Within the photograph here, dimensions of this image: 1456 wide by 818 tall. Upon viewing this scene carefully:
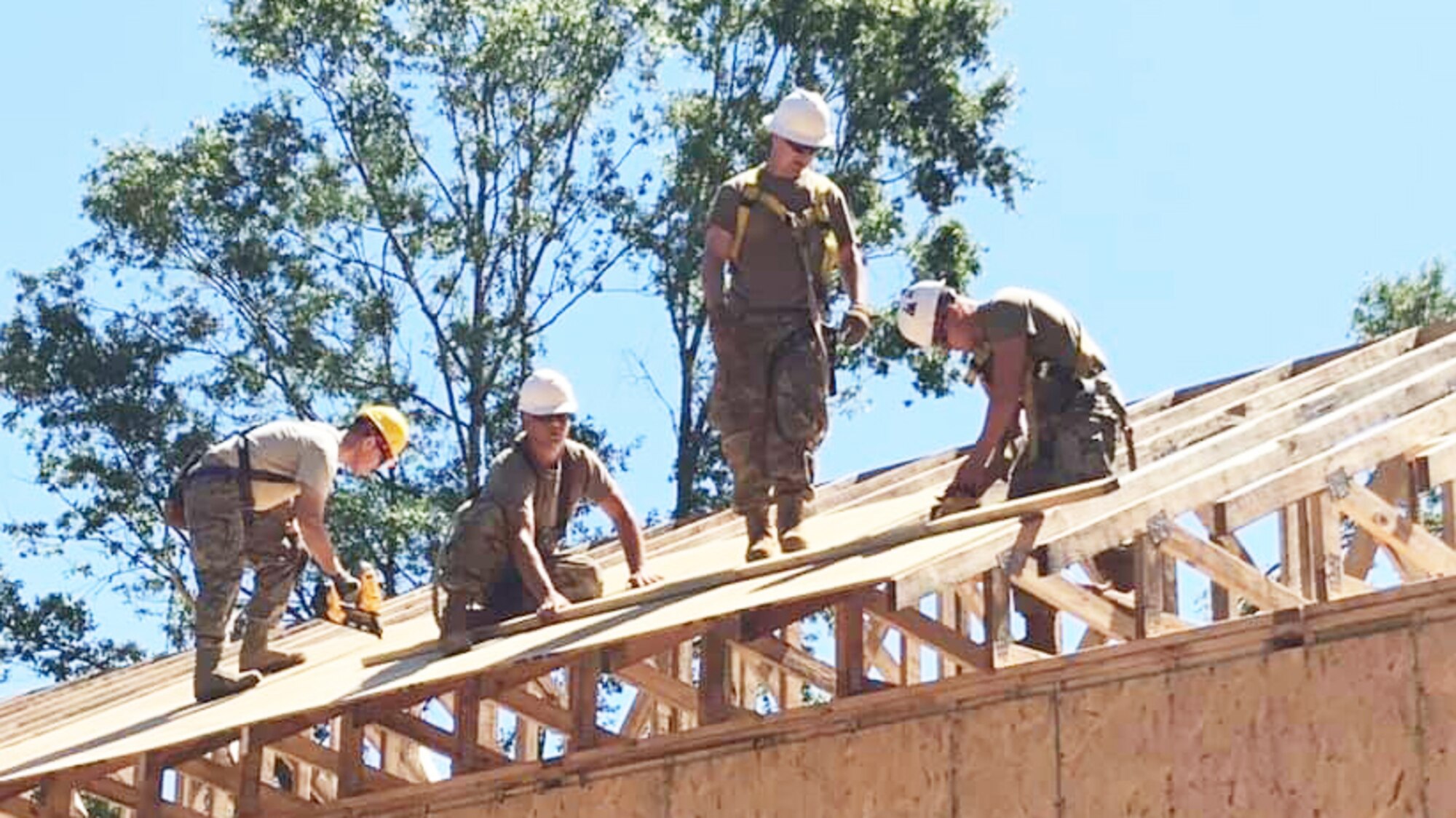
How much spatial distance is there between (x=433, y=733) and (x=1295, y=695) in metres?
4.43

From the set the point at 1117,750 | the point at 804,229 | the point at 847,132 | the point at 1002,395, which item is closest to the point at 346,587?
the point at 804,229

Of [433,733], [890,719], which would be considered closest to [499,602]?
[433,733]

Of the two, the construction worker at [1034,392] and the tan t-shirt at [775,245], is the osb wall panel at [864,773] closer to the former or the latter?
the construction worker at [1034,392]

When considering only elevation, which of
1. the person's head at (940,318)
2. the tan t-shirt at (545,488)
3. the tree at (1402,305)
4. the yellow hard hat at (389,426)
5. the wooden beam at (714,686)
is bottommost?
the wooden beam at (714,686)

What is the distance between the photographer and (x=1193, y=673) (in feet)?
32.3

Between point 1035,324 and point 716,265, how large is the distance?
52.0 inches

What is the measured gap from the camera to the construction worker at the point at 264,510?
12.3 meters

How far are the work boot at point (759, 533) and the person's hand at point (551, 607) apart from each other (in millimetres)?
770

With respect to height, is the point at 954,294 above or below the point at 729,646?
above

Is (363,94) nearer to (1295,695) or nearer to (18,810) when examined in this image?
(18,810)

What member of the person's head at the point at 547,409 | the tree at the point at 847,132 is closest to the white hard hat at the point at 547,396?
the person's head at the point at 547,409

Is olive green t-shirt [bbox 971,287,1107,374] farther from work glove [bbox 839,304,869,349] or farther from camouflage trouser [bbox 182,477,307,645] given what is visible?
camouflage trouser [bbox 182,477,307,645]

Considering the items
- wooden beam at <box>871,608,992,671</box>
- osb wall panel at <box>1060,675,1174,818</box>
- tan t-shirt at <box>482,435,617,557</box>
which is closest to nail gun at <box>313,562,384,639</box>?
tan t-shirt at <box>482,435,617,557</box>

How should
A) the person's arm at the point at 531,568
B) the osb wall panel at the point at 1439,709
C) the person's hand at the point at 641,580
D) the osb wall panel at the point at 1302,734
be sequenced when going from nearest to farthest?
the osb wall panel at the point at 1439,709
the osb wall panel at the point at 1302,734
the person's arm at the point at 531,568
the person's hand at the point at 641,580
